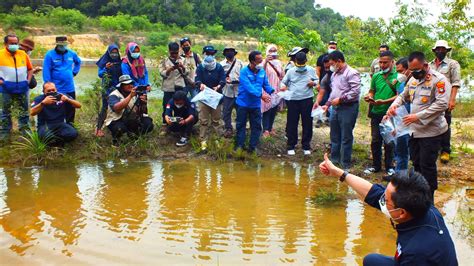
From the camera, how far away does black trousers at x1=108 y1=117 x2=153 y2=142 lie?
22.8ft

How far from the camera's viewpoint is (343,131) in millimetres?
6340

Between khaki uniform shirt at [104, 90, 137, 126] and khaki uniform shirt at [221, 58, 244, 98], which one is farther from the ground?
khaki uniform shirt at [221, 58, 244, 98]

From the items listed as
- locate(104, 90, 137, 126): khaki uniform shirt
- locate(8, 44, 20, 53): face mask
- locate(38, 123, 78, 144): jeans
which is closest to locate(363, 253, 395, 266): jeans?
locate(104, 90, 137, 126): khaki uniform shirt

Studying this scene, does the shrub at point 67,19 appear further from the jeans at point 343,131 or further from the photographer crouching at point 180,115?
the jeans at point 343,131

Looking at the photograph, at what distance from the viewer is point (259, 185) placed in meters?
5.86

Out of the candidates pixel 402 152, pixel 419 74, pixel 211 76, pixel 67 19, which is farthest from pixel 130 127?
pixel 67 19

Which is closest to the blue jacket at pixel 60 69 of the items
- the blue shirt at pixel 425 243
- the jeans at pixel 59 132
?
the jeans at pixel 59 132

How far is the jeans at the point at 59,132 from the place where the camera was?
6.60 meters

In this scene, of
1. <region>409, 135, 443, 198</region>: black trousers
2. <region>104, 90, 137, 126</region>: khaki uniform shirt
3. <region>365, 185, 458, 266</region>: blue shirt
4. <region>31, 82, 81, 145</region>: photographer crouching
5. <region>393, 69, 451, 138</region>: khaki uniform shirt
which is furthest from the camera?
<region>104, 90, 137, 126</region>: khaki uniform shirt

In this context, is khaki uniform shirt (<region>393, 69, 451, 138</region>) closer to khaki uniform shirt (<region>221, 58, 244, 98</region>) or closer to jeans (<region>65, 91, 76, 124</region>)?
khaki uniform shirt (<region>221, 58, 244, 98</region>)

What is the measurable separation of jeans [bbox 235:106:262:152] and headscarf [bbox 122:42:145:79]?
1.77 metres

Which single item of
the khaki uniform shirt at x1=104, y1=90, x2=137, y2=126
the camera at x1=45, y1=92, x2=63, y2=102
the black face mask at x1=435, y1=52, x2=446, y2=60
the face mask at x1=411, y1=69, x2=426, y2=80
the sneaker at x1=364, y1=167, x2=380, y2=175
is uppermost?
the black face mask at x1=435, y1=52, x2=446, y2=60

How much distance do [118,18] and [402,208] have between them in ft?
174

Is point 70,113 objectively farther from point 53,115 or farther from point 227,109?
point 227,109
